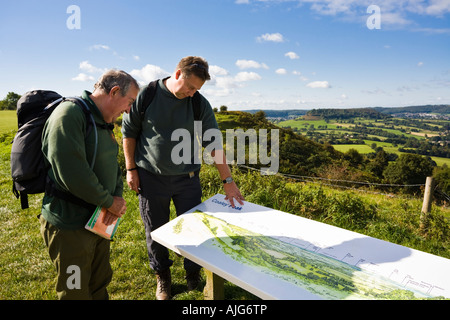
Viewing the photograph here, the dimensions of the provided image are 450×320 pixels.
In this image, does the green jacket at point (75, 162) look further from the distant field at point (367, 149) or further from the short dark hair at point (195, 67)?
the distant field at point (367, 149)

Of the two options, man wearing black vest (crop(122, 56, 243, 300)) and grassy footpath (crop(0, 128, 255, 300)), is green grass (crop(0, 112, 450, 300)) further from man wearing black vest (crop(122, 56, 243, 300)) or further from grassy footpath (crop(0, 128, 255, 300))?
man wearing black vest (crop(122, 56, 243, 300))

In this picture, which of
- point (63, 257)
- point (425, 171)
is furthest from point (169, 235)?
point (425, 171)

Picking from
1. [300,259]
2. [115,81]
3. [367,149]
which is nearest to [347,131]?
[367,149]

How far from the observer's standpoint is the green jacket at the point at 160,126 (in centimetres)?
244

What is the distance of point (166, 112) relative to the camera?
7.98 feet

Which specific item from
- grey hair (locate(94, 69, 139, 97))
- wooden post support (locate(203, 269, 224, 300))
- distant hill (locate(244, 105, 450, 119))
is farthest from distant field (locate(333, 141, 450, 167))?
grey hair (locate(94, 69, 139, 97))

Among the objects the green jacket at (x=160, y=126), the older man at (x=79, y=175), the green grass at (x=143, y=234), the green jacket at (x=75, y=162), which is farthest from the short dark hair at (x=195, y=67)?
the green grass at (x=143, y=234)

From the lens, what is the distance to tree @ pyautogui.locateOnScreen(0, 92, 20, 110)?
123 feet

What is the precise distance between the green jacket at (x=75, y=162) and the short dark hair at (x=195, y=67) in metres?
0.83

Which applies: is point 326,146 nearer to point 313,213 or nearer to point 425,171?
point 425,171

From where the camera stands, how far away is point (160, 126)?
8.04 feet

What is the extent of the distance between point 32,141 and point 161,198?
48.4 inches

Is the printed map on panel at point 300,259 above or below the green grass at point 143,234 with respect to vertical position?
above

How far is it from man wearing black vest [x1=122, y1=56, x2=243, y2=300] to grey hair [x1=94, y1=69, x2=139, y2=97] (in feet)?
1.74
